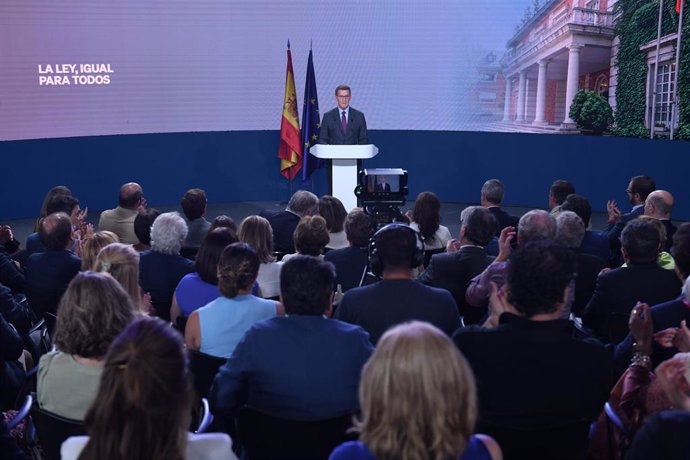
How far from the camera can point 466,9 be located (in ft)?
33.9

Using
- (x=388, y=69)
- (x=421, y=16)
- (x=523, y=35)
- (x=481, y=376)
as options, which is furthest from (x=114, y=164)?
(x=481, y=376)

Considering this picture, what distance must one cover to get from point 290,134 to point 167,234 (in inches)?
228

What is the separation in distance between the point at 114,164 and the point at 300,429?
8.50 meters

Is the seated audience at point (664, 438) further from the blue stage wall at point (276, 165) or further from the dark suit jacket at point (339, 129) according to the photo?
the blue stage wall at point (276, 165)

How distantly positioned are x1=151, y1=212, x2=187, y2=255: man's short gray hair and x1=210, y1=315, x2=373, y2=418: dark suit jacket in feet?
5.77

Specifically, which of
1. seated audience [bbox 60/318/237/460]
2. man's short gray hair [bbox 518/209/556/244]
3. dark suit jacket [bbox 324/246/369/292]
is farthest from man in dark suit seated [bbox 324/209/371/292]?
seated audience [bbox 60/318/237/460]

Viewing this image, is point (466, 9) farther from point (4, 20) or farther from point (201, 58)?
point (4, 20)

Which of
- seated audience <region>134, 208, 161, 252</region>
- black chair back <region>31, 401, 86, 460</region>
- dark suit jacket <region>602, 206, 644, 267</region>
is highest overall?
seated audience <region>134, 208, 161, 252</region>

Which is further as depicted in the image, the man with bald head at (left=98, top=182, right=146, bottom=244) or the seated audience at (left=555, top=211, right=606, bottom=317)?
the man with bald head at (left=98, top=182, right=146, bottom=244)

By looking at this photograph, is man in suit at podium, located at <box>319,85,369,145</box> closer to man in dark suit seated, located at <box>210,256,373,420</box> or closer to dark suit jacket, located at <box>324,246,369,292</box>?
dark suit jacket, located at <box>324,246,369,292</box>

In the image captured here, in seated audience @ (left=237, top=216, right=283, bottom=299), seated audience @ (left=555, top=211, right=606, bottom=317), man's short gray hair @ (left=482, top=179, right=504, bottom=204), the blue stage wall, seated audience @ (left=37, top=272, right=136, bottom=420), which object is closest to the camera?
seated audience @ (left=37, top=272, right=136, bottom=420)

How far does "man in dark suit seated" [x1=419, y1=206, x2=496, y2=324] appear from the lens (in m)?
4.01

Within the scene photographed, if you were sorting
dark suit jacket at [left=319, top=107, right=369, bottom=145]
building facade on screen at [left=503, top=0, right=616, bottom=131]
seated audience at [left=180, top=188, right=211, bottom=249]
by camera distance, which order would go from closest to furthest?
seated audience at [left=180, top=188, right=211, bottom=249]
dark suit jacket at [left=319, top=107, right=369, bottom=145]
building facade on screen at [left=503, top=0, right=616, bottom=131]

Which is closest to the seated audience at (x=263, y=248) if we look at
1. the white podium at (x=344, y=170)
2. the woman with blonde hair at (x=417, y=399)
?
the woman with blonde hair at (x=417, y=399)
